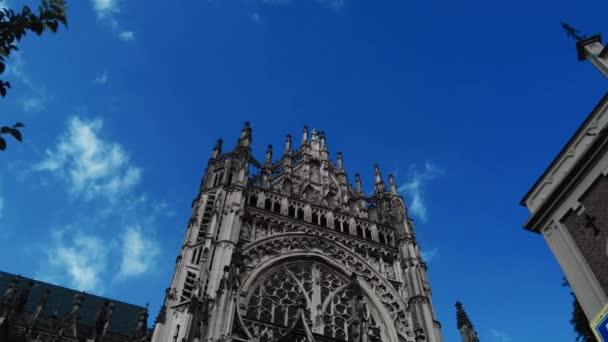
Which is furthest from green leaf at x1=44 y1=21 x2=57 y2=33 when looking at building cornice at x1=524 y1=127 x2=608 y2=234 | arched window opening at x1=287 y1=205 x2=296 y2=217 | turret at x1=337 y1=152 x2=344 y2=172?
turret at x1=337 y1=152 x2=344 y2=172

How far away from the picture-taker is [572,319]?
1494 centimetres

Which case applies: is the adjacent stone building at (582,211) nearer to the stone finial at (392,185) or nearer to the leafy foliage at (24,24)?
the leafy foliage at (24,24)

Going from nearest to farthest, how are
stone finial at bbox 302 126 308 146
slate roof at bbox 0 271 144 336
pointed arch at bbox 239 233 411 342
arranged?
pointed arch at bbox 239 233 411 342 → slate roof at bbox 0 271 144 336 → stone finial at bbox 302 126 308 146

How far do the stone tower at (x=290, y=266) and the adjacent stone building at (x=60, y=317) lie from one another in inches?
Result: 164

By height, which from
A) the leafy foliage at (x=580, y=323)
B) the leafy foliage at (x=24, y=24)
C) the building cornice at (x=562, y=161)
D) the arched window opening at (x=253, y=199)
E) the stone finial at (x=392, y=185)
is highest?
the stone finial at (x=392, y=185)

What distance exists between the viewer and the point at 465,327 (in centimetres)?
1883

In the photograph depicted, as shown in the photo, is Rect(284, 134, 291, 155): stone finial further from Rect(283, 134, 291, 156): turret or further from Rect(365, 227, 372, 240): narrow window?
Rect(365, 227, 372, 240): narrow window

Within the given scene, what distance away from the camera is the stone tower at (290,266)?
17.2 metres

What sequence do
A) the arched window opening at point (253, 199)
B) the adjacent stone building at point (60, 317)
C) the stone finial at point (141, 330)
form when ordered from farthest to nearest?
the arched window opening at point (253, 199) → the adjacent stone building at point (60, 317) → the stone finial at point (141, 330)

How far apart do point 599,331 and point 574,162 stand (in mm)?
4364

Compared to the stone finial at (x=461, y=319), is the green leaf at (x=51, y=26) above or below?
below

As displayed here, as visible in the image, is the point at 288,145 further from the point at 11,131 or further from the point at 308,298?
Result: the point at 11,131

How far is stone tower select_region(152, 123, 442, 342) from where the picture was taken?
56.6 feet

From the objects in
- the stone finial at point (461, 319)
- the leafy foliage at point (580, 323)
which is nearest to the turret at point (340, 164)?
the stone finial at point (461, 319)
